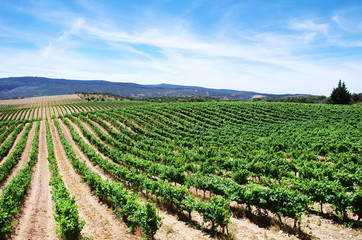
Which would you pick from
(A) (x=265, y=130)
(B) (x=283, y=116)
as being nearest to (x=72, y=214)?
(A) (x=265, y=130)

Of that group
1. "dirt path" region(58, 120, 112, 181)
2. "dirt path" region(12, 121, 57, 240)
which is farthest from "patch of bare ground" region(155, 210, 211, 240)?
"dirt path" region(58, 120, 112, 181)

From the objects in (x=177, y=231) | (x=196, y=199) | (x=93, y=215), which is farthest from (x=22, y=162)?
(x=177, y=231)

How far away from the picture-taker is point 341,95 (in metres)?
65.9

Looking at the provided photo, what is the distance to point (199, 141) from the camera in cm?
2584

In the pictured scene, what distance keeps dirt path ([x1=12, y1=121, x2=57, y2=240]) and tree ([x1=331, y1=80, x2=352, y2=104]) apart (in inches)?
3342

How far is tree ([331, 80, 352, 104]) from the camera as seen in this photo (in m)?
65.2

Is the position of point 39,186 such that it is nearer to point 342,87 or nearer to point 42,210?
point 42,210

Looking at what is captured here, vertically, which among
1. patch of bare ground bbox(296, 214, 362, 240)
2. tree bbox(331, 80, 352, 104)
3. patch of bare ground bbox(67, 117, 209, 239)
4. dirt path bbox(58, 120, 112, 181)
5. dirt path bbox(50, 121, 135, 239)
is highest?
tree bbox(331, 80, 352, 104)

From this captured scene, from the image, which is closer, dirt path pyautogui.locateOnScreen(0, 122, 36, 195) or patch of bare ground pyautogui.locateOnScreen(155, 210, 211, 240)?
patch of bare ground pyautogui.locateOnScreen(155, 210, 211, 240)

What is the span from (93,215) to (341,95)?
84065 mm

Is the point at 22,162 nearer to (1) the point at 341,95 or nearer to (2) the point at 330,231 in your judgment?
(2) the point at 330,231

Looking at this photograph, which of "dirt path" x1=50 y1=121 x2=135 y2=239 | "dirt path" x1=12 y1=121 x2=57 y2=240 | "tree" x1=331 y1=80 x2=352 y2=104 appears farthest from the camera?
"tree" x1=331 y1=80 x2=352 y2=104

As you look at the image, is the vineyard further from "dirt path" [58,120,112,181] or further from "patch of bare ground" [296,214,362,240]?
"dirt path" [58,120,112,181]

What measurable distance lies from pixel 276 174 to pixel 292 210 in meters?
5.26
